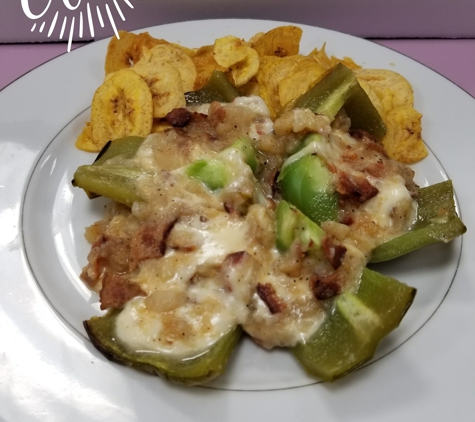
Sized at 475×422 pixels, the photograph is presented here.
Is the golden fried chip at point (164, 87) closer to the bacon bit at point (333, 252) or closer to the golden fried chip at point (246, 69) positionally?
the golden fried chip at point (246, 69)

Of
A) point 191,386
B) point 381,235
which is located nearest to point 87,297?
point 191,386

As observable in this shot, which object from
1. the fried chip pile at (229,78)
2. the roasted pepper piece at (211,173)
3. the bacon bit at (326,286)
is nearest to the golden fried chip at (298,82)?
the fried chip pile at (229,78)

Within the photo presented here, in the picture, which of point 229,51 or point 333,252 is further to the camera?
point 229,51

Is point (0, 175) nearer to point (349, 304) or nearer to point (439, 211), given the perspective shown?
point (349, 304)

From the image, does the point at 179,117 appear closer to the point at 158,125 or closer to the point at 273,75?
the point at 158,125

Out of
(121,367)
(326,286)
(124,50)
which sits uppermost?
(124,50)

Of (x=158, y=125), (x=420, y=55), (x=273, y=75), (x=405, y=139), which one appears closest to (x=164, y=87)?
(x=158, y=125)

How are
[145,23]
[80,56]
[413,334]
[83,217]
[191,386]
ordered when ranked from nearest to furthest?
[191,386] → [413,334] → [83,217] → [80,56] → [145,23]
